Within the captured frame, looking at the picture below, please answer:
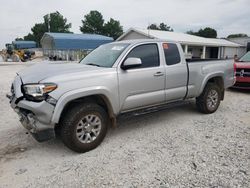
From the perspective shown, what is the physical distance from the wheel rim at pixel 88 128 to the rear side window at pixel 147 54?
1381 mm

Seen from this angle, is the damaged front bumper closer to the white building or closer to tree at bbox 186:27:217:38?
the white building

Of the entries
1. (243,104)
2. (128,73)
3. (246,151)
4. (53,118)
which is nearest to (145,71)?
(128,73)

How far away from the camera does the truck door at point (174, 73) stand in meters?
4.61

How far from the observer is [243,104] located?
6.58 meters

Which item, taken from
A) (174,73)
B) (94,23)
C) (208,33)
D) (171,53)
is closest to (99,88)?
(174,73)

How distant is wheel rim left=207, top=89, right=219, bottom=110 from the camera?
5.52 meters

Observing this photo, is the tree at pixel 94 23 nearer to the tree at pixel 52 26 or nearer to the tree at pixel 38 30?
the tree at pixel 52 26

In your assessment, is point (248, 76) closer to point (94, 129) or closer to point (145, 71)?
point (145, 71)

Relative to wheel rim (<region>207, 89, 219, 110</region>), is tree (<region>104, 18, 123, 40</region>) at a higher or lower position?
higher

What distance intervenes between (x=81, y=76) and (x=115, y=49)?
1.22 meters

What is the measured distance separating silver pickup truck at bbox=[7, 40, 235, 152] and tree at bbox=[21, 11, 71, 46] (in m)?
77.6

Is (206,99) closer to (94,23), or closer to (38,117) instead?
(38,117)

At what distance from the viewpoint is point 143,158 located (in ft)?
11.3

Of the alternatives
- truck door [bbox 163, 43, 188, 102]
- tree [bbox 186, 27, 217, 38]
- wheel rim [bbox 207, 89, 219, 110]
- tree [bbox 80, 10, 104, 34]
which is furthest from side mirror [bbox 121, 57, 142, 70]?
tree [bbox 80, 10, 104, 34]
